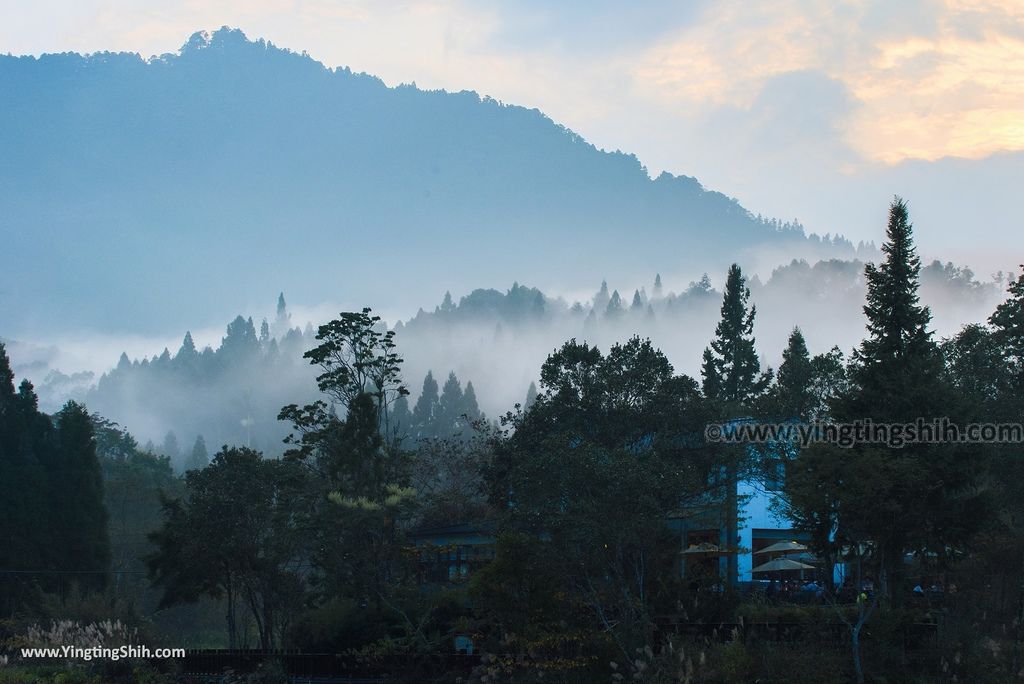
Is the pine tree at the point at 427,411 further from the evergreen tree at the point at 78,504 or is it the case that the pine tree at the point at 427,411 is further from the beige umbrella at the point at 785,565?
the beige umbrella at the point at 785,565

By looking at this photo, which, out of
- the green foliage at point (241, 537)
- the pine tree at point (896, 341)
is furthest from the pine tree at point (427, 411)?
the pine tree at point (896, 341)

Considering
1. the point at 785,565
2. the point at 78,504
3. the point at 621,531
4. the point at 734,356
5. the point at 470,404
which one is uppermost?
the point at 470,404

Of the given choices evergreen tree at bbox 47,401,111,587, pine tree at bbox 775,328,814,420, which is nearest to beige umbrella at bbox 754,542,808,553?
pine tree at bbox 775,328,814,420

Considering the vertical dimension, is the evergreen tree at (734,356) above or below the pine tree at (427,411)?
below

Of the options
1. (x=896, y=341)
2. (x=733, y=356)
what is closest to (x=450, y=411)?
(x=733, y=356)

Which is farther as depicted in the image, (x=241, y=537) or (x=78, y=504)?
(x=78, y=504)

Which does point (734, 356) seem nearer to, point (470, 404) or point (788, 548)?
point (788, 548)

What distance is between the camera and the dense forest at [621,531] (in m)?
24.2

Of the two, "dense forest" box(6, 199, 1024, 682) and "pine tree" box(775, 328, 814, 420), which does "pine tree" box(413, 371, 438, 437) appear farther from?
"pine tree" box(775, 328, 814, 420)

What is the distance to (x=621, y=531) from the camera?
2484 centimetres

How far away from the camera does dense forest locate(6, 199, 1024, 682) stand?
24219 mm

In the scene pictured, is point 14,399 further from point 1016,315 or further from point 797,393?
point 1016,315

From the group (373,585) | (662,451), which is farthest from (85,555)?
(662,451)

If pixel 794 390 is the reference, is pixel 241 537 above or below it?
below
